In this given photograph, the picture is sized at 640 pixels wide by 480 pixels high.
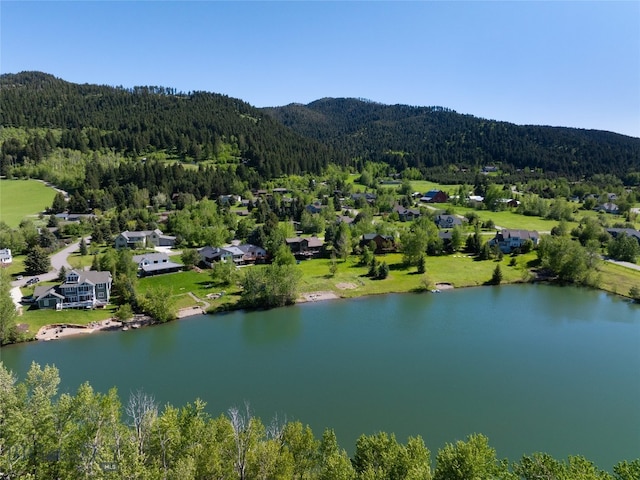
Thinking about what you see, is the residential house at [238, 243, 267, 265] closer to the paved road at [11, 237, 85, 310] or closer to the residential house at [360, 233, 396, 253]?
the residential house at [360, 233, 396, 253]

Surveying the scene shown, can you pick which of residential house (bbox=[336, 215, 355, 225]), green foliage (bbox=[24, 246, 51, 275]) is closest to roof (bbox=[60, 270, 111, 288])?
green foliage (bbox=[24, 246, 51, 275])

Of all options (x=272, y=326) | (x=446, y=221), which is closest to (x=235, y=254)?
(x=272, y=326)

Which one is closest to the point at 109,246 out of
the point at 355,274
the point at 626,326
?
the point at 355,274

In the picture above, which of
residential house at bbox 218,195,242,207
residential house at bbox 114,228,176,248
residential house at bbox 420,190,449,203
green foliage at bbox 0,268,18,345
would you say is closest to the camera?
green foliage at bbox 0,268,18,345

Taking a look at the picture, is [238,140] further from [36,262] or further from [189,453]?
[189,453]

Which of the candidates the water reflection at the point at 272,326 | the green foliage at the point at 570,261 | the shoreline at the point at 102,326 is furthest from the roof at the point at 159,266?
the green foliage at the point at 570,261

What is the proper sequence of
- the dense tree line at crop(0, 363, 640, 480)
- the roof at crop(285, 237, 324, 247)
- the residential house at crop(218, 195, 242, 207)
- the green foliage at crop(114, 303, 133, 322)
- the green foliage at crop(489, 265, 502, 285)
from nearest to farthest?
the dense tree line at crop(0, 363, 640, 480) → the green foliage at crop(114, 303, 133, 322) → the green foliage at crop(489, 265, 502, 285) → the roof at crop(285, 237, 324, 247) → the residential house at crop(218, 195, 242, 207)
